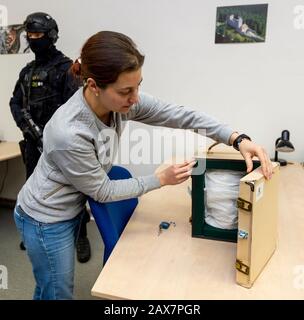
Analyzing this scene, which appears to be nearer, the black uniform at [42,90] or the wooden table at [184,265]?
the wooden table at [184,265]

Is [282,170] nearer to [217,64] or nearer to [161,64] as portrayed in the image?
[217,64]

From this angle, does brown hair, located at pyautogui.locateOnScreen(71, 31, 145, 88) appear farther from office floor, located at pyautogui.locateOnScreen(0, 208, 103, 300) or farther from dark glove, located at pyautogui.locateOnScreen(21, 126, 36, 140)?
office floor, located at pyautogui.locateOnScreen(0, 208, 103, 300)

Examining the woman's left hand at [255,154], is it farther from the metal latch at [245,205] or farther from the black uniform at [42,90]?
the black uniform at [42,90]

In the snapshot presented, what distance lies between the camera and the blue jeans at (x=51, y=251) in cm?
111

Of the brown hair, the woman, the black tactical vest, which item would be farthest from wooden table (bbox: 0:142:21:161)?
the brown hair

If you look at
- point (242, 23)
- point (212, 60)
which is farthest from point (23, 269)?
point (242, 23)

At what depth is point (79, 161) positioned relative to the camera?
3.11 feet

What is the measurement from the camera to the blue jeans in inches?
43.7

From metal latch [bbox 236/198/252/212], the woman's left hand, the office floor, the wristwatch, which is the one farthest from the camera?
the office floor

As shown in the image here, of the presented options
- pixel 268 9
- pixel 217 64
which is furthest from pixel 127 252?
pixel 268 9

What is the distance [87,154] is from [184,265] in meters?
0.44

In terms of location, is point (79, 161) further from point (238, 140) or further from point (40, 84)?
point (40, 84)

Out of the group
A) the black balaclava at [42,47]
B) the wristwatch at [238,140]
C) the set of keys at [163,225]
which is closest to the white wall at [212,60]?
the black balaclava at [42,47]

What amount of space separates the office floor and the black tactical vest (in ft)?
3.22
